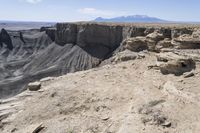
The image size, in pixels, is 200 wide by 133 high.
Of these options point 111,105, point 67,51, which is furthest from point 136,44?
point 67,51

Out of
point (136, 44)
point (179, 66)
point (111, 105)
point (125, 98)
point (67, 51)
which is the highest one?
point (179, 66)

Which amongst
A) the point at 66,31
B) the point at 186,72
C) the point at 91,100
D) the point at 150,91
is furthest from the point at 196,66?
the point at 66,31

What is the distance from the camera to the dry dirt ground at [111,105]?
507 inches

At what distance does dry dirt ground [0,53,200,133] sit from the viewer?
12883mm

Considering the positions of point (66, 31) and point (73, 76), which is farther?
point (66, 31)

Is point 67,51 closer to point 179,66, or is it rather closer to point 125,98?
point 179,66

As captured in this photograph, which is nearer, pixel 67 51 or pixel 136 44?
pixel 136 44

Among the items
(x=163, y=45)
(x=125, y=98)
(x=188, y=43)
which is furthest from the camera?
(x=163, y=45)

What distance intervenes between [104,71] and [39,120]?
21.7 ft

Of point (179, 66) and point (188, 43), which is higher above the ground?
point (188, 43)

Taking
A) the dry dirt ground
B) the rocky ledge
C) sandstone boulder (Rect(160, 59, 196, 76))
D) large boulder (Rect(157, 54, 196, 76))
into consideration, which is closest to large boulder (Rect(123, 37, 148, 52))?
the dry dirt ground

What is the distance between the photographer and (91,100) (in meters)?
16.0

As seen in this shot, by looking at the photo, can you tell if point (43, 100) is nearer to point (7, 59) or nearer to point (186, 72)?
point (186, 72)

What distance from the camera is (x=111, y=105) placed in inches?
597
